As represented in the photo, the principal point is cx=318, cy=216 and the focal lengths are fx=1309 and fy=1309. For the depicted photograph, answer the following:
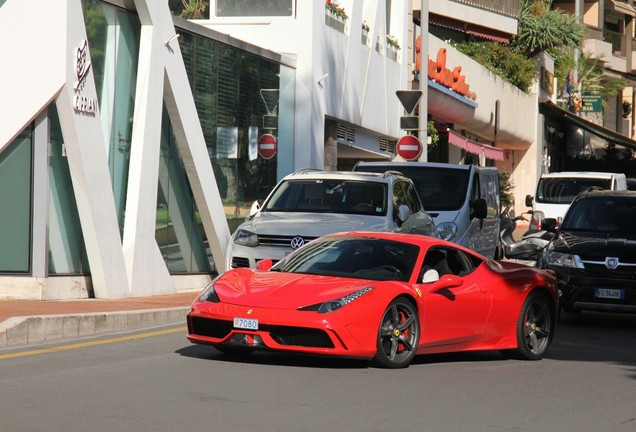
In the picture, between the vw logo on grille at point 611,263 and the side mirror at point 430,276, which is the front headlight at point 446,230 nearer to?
the vw logo on grille at point 611,263

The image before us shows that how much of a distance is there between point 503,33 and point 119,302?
39889 millimetres

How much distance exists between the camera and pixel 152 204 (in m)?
19.8

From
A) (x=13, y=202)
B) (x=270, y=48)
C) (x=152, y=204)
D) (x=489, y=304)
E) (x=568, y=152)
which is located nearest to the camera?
(x=489, y=304)

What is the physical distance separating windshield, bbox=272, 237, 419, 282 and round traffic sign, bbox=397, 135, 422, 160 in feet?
57.3

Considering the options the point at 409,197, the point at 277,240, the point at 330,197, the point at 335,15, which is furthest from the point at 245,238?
the point at 335,15

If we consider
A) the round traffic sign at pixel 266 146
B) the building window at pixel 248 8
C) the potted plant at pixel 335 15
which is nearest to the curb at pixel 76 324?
the round traffic sign at pixel 266 146

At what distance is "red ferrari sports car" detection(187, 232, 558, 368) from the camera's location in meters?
10.9

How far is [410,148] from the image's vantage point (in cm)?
3002

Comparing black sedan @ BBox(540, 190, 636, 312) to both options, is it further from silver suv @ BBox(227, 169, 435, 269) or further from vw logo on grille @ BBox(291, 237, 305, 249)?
vw logo on grille @ BBox(291, 237, 305, 249)

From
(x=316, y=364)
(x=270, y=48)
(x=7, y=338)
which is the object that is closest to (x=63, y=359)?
(x=7, y=338)

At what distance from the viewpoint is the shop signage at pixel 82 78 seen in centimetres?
1730

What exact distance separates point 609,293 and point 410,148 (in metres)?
14.2

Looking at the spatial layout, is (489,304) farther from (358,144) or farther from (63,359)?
(358,144)

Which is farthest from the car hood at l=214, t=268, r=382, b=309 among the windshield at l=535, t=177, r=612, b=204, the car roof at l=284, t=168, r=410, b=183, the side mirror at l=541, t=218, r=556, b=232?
the windshield at l=535, t=177, r=612, b=204
